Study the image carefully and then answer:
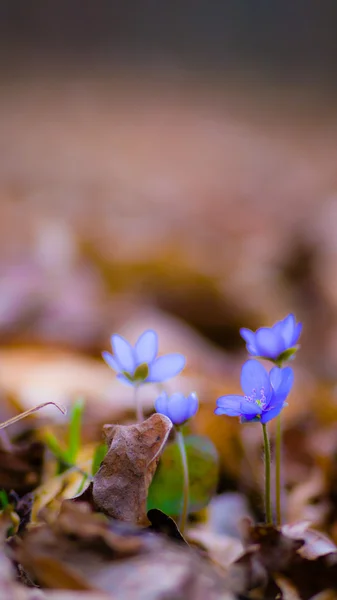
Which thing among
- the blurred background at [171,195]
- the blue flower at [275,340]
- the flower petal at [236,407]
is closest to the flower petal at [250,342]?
the blue flower at [275,340]

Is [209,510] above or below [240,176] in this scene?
above

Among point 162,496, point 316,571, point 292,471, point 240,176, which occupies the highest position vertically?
point 316,571

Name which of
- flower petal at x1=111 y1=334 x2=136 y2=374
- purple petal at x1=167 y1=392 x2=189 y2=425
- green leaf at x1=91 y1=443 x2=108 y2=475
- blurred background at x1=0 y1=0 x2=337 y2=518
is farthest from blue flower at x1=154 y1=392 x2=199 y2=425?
blurred background at x1=0 y1=0 x2=337 y2=518

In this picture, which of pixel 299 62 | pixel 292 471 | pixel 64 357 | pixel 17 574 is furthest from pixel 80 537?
pixel 299 62

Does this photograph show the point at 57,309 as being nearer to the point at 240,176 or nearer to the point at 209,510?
the point at 209,510

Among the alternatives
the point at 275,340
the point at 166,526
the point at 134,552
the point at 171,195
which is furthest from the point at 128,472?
the point at 171,195
